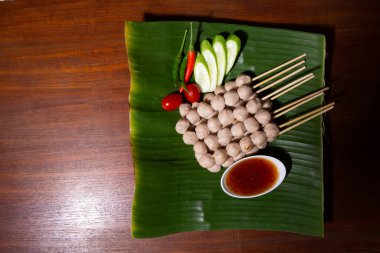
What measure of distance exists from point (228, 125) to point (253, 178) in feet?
1.95

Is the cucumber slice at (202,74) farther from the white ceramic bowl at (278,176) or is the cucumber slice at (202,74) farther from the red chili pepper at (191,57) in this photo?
the white ceramic bowl at (278,176)

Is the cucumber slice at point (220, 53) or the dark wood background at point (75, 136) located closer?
the cucumber slice at point (220, 53)

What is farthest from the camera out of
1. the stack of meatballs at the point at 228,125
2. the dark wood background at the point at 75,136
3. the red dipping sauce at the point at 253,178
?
the dark wood background at the point at 75,136

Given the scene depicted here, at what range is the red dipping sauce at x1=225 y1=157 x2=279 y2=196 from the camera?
3096mm

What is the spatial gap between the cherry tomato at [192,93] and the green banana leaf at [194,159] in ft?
0.67

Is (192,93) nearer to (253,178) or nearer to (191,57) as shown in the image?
(191,57)

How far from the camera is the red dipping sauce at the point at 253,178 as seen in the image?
3096mm

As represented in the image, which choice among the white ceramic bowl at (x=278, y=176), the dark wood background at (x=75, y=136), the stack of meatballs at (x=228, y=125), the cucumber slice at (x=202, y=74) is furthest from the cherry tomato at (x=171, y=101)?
the white ceramic bowl at (x=278, y=176)

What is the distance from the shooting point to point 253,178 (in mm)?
3111

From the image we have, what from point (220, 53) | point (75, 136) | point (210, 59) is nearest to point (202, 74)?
point (210, 59)

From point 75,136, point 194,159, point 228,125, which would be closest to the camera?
point 228,125

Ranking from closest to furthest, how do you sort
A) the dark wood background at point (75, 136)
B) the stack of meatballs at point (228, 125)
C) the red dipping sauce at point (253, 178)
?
1. the stack of meatballs at point (228, 125)
2. the red dipping sauce at point (253, 178)
3. the dark wood background at point (75, 136)

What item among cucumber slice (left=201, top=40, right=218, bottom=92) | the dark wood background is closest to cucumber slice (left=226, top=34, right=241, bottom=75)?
cucumber slice (left=201, top=40, right=218, bottom=92)

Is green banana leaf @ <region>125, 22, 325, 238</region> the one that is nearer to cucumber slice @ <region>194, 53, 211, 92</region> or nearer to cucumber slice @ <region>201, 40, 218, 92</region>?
cucumber slice @ <region>201, 40, 218, 92</region>
